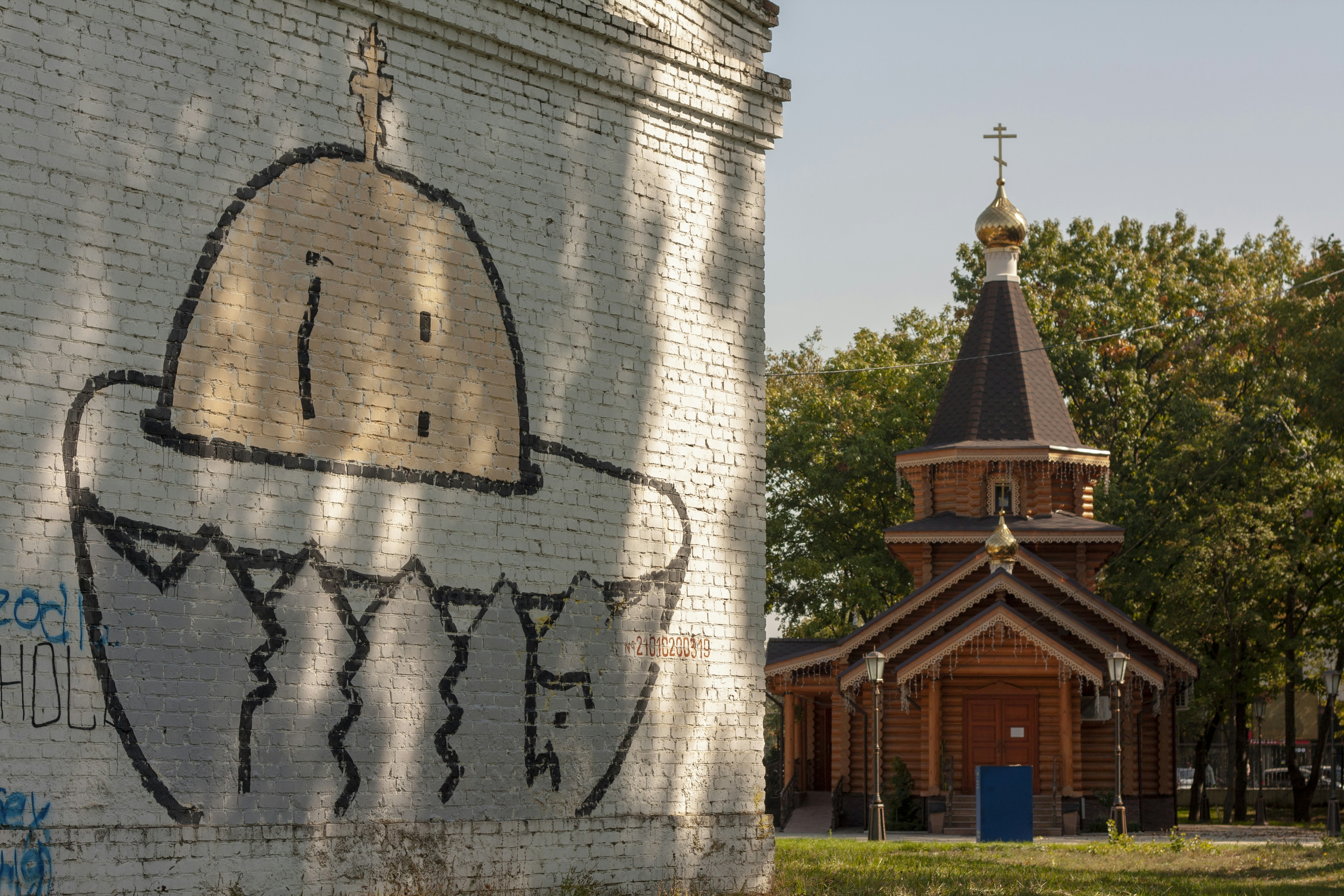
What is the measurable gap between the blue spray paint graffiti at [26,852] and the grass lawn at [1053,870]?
635 centimetres

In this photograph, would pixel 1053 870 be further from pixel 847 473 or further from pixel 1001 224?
pixel 847 473

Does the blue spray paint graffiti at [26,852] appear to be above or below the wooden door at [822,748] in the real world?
above

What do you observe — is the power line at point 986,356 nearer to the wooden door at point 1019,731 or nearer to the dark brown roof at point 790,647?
the dark brown roof at point 790,647

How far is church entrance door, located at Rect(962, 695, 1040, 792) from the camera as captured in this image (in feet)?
92.0

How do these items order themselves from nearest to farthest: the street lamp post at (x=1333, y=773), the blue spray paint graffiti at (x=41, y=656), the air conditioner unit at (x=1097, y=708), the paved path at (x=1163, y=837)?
the blue spray paint graffiti at (x=41, y=656), the paved path at (x=1163, y=837), the street lamp post at (x=1333, y=773), the air conditioner unit at (x=1097, y=708)

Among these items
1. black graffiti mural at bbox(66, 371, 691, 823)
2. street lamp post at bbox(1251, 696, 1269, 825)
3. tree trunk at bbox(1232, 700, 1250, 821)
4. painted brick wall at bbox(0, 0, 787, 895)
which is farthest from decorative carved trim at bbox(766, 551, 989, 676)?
black graffiti mural at bbox(66, 371, 691, 823)

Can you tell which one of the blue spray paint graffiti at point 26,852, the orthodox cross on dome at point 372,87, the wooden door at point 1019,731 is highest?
the orthodox cross on dome at point 372,87

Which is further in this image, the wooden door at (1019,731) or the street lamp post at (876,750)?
the wooden door at (1019,731)

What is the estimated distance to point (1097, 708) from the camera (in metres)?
27.9

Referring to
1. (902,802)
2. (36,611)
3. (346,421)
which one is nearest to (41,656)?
(36,611)

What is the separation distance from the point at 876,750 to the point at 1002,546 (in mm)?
5890

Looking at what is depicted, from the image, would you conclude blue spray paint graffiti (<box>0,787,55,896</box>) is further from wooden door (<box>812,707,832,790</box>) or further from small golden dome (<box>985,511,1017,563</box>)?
wooden door (<box>812,707,832,790</box>)

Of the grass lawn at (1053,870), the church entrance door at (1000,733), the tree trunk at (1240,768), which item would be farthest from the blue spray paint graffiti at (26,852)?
the tree trunk at (1240,768)

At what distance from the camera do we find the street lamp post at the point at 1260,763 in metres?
34.4
